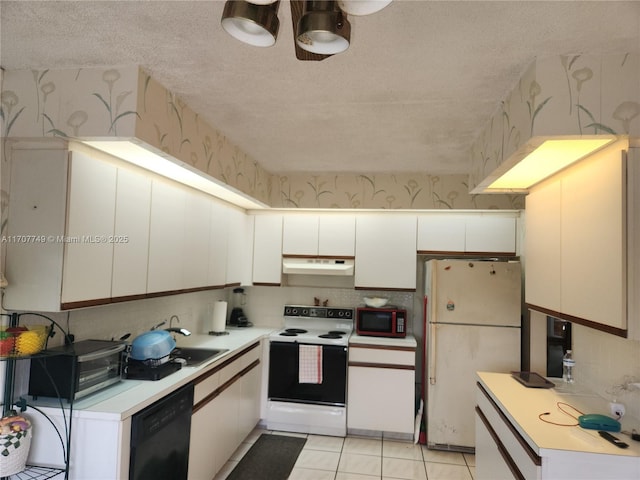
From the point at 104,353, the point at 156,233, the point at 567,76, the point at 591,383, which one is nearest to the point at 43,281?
the point at 104,353

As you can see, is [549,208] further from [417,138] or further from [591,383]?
[591,383]

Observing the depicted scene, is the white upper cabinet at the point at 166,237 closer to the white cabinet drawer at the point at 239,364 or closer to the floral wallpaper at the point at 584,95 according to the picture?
the white cabinet drawer at the point at 239,364

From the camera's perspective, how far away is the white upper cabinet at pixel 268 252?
416 centimetres

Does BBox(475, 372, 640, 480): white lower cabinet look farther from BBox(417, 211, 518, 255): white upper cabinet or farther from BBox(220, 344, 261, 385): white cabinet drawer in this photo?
BBox(220, 344, 261, 385): white cabinet drawer

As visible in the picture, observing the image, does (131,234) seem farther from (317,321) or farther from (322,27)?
(317,321)

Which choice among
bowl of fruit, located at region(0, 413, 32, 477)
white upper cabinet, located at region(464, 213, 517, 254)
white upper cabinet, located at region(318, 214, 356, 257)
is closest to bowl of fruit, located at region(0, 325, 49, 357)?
bowl of fruit, located at region(0, 413, 32, 477)

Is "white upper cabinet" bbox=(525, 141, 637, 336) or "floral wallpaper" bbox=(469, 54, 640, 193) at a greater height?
"floral wallpaper" bbox=(469, 54, 640, 193)

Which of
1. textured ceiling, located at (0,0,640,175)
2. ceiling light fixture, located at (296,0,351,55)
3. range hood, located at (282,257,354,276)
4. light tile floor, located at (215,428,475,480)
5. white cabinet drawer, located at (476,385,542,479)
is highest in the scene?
textured ceiling, located at (0,0,640,175)

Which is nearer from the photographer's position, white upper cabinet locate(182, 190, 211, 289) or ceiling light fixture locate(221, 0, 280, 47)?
ceiling light fixture locate(221, 0, 280, 47)

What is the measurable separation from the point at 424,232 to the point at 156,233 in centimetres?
247

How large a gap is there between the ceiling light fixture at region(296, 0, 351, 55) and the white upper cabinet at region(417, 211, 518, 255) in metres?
3.06

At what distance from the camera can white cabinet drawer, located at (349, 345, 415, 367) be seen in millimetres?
3678

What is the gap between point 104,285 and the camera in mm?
2074

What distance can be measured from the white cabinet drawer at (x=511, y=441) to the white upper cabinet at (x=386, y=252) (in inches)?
57.9
